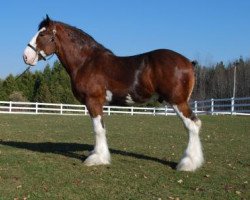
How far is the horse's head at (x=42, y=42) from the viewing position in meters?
9.03

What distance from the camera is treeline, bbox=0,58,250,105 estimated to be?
5372 cm

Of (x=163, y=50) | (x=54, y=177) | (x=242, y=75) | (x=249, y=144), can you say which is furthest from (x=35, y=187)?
(x=242, y=75)

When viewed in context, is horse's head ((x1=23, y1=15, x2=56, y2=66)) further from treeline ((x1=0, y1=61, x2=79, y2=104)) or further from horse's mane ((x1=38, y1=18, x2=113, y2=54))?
treeline ((x1=0, y1=61, x2=79, y2=104))

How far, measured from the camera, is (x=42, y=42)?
357 inches

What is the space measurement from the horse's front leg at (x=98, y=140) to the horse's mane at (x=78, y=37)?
4.08ft

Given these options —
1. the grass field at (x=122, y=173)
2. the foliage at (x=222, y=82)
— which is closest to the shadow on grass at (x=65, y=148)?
the grass field at (x=122, y=173)

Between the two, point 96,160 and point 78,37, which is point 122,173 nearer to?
point 96,160

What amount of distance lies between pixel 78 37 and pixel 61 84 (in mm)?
48385

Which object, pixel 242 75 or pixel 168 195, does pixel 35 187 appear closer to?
pixel 168 195

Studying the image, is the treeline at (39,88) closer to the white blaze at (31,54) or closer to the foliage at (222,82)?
the foliage at (222,82)

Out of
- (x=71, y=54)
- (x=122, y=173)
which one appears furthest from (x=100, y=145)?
(x=71, y=54)

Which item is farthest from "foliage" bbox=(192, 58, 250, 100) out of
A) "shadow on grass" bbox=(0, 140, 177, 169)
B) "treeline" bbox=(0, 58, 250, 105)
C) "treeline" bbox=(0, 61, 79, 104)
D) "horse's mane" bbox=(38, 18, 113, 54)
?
"horse's mane" bbox=(38, 18, 113, 54)

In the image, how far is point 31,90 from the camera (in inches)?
2317

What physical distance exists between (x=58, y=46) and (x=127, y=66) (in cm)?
162
